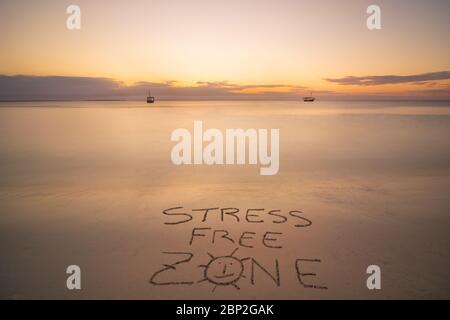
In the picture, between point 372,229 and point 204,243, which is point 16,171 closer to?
point 204,243

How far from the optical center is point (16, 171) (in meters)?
9.51

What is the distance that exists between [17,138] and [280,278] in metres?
17.6

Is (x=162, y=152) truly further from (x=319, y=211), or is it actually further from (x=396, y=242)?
(x=396, y=242)

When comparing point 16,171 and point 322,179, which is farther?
point 16,171

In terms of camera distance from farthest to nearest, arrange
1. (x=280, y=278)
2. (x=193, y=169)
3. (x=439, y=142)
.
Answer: (x=439, y=142) < (x=193, y=169) < (x=280, y=278)

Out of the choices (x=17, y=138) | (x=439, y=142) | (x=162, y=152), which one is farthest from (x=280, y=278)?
(x=17, y=138)

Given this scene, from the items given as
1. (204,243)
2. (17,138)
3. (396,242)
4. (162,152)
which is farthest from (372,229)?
(17,138)

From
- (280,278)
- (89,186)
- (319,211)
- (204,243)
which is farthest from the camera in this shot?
(89,186)

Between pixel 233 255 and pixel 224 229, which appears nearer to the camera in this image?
pixel 233 255

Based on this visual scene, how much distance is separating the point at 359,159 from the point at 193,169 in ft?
20.4

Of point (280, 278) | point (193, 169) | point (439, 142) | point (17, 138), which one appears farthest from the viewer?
point (17, 138)

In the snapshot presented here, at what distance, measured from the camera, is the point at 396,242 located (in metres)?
4.80
